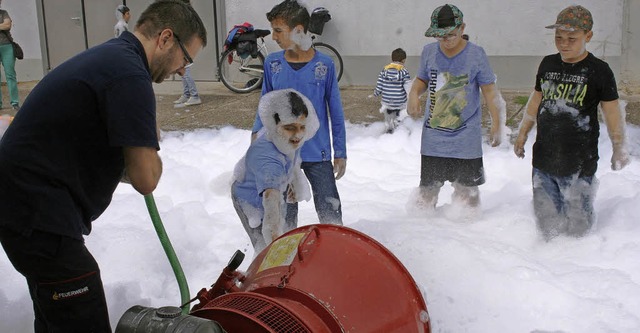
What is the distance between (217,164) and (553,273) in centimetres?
335

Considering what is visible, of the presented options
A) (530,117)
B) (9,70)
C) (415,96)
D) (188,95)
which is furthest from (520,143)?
(9,70)

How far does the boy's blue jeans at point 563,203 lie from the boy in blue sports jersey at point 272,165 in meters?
1.57

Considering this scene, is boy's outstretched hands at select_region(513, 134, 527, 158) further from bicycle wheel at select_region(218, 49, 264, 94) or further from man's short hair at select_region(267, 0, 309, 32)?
bicycle wheel at select_region(218, 49, 264, 94)

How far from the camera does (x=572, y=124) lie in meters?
3.89

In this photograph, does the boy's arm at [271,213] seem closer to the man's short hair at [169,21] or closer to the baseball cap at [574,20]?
the man's short hair at [169,21]

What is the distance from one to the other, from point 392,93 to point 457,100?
299 cm

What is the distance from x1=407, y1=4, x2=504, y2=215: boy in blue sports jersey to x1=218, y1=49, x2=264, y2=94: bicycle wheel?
18.7 feet

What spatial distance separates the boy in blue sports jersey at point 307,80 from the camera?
376 centimetres

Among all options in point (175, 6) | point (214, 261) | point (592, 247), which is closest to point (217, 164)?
point (214, 261)

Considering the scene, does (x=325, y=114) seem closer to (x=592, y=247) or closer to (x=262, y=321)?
(x=592, y=247)

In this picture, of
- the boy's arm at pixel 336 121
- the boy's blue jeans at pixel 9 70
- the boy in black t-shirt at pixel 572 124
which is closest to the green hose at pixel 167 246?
the boy's arm at pixel 336 121

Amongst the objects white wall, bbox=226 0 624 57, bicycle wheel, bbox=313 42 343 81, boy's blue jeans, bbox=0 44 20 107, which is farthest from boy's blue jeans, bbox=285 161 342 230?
boy's blue jeans, bbox=0 44 20 107

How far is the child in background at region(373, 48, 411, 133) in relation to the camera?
23.5 ft

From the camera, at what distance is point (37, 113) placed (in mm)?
2010
